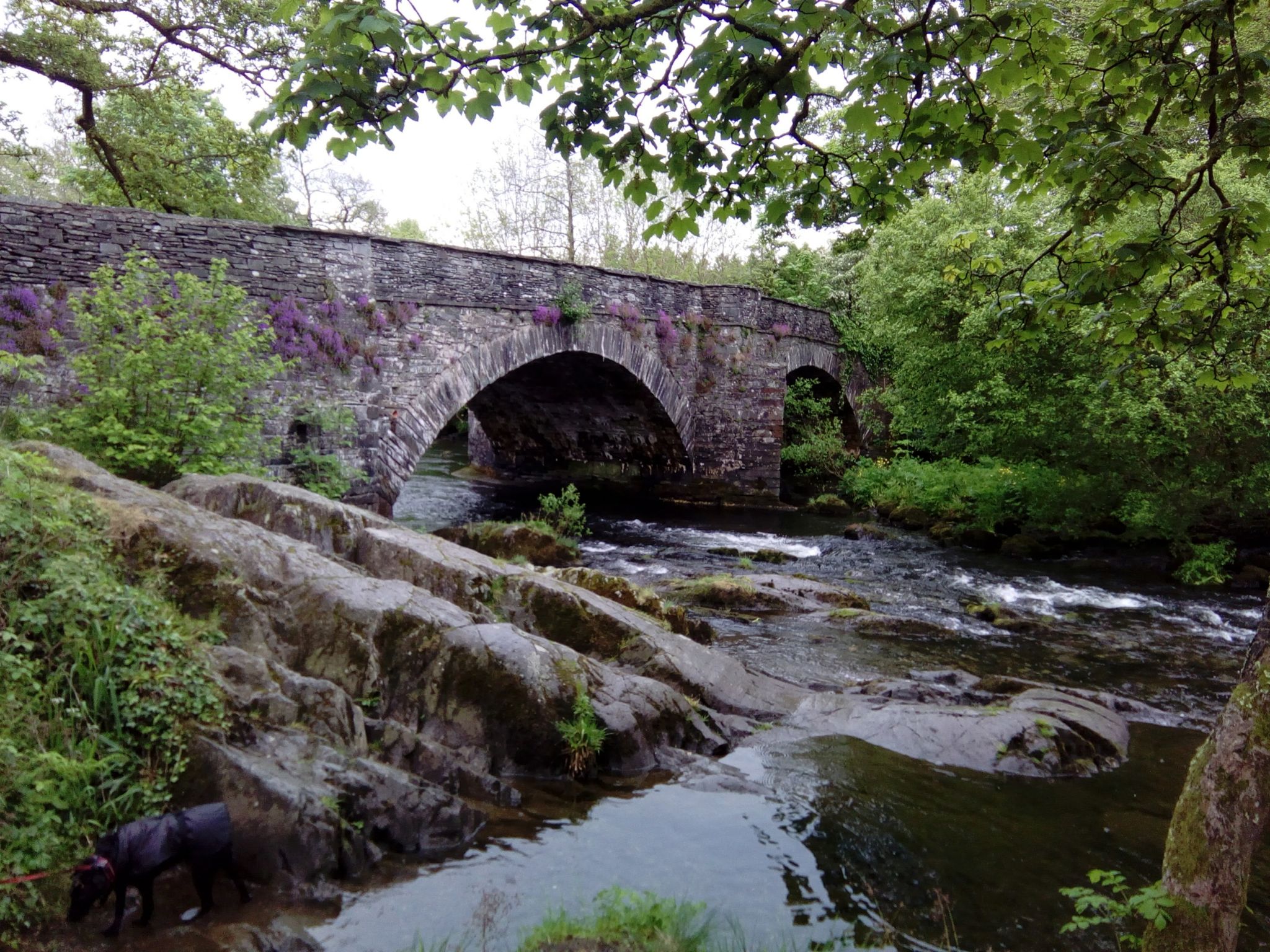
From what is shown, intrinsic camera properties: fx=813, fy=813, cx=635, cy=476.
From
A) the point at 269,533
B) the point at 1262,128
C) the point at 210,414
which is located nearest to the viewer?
the point at 1262,128

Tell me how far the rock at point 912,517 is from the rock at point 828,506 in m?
1.58

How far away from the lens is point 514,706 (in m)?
4.65

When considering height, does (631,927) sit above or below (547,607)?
below

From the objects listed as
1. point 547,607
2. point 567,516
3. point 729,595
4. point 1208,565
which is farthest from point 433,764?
point 1208,565

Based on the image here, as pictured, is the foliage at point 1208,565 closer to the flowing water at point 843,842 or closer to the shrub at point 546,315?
the flowing water at point 843,842

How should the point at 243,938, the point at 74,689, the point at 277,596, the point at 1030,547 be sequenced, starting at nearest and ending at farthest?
the point at 243,938, the point at 74,689, the point at 277,596, the point at 1030,547

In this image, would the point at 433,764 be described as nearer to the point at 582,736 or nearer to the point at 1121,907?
the point at 582,736

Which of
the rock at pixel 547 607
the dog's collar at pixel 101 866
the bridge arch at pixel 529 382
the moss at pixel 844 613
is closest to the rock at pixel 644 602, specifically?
the rock at pixel 547 607

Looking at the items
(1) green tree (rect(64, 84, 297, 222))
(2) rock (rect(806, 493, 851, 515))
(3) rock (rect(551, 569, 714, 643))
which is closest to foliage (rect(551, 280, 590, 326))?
(1) green tree (rect(64, 84, 297, 222))

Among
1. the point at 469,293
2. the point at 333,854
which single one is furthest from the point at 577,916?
the point at 469,293

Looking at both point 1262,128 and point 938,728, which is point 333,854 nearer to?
point 938,728

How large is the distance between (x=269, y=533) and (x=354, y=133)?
2.74 m

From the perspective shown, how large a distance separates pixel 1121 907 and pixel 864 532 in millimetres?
13389

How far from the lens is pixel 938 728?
5.74m
